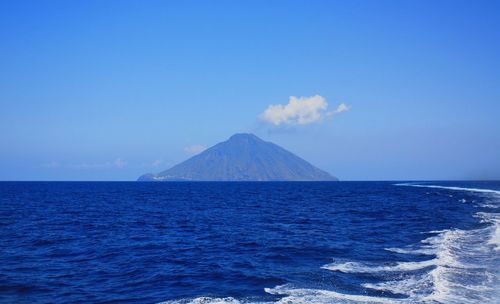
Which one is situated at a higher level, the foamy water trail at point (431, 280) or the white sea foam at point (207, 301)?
the foamy water trail at point (431, 280)

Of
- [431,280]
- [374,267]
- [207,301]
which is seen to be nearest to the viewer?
[207,301]

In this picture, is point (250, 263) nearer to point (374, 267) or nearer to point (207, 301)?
point (374, 267)

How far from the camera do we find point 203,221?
5600cm


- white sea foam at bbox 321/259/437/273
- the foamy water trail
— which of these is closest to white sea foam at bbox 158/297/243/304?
the foamy water trail

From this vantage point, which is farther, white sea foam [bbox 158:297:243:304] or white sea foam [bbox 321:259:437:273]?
white sea foam [bbox 321:259:437:273]

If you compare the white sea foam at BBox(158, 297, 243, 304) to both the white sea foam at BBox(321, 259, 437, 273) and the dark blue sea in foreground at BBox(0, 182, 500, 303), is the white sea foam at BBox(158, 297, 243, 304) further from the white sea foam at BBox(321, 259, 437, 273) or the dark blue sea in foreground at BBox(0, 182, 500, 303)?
the white sea foam at BBox(321, 259, 437, 273)

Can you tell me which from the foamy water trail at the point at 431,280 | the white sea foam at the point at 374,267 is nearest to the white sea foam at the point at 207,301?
the foamy water trail at the point at 431,280

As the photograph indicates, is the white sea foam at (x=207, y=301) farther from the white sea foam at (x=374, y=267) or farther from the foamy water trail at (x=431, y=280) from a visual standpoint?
the white sea foam at (x=374, y=267)

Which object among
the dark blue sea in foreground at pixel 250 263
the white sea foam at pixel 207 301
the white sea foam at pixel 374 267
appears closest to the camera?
the white sea foam at pixel 207 301

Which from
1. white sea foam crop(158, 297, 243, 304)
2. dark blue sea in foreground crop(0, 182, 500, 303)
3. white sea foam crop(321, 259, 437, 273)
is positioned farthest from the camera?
white sea foam crop(321, 259, 437, 273)

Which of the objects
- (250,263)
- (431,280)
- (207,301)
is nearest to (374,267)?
(431,280)

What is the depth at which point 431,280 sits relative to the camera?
927 inches

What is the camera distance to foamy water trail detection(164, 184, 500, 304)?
20.1 m

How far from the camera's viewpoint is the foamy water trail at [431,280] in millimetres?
20062
